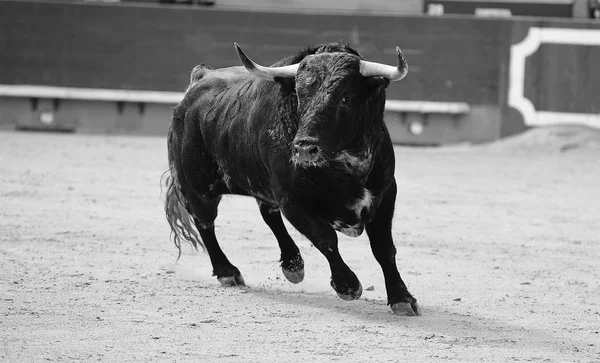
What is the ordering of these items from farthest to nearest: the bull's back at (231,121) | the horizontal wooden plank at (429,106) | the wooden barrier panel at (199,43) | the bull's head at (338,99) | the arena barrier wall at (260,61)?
the horizontal wooden plank at (429,106)
the wooden barrier panel at (199,43)
the arena barrier wall at (260,61)
the bull's back at (231,121)
the bull's head at (338,99)

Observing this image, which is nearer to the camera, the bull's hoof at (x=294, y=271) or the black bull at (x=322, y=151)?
the black bull at (x=322, y=151)

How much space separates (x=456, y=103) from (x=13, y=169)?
559cm

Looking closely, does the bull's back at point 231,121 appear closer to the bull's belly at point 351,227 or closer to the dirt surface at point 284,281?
the bull's belly at point 351,227

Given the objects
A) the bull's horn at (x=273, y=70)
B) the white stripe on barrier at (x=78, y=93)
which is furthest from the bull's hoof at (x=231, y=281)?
the white stripe on barrier at (x=78, y=93)

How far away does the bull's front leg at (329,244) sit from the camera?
175 inches

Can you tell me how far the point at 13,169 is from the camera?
384 inches

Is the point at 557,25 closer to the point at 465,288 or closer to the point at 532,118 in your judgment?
the point at 532,118

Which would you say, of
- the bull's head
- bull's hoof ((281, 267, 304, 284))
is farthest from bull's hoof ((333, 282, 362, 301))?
bull's hoof ((281, 267, 304, 284))

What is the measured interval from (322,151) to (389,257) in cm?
67

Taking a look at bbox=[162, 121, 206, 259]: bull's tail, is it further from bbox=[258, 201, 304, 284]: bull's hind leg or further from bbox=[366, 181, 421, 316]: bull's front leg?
bbox=[366, 181, 421, 316]: bull's front leg

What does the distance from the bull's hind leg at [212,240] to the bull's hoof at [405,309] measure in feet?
3.44

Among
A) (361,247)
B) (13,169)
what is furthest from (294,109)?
(13,169)

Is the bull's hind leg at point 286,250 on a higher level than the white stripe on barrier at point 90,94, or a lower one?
higher

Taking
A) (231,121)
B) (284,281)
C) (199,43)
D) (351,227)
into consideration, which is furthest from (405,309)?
(199,43)
